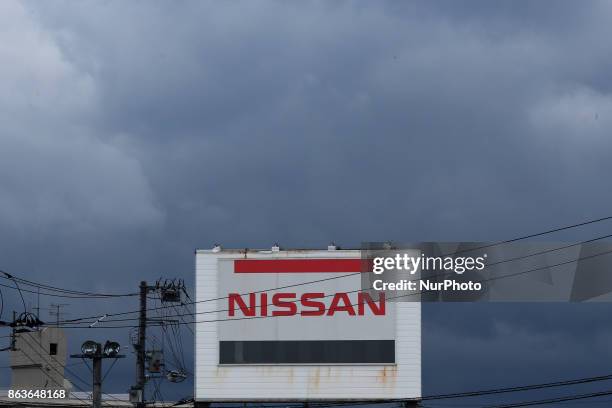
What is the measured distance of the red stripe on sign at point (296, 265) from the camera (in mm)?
62750

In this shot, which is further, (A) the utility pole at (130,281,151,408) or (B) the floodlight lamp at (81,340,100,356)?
(A) the utility pole at (130,281,151,408)

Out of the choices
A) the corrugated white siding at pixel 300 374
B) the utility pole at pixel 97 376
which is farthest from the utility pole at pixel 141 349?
the utility pole at pixel 97 376

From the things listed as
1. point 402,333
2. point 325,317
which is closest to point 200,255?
point 325,317

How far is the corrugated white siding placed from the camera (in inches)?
2470

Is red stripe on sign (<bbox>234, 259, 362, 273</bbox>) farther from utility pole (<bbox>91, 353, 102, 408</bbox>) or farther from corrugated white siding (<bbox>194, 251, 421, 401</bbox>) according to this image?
utility pole (<bbox>91, 353, 102, 408</bbox>)

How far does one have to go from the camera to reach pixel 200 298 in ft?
208

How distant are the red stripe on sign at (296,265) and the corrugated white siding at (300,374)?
298 mm

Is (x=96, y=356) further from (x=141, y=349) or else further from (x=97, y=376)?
(x=141, y=349)

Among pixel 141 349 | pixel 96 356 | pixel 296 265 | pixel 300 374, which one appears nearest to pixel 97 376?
pixel 96 356

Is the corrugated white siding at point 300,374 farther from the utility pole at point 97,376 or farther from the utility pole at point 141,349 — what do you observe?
the utility pole at point 97,376

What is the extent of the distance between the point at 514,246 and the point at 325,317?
9.94 m

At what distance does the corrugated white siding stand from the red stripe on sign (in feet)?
0.98

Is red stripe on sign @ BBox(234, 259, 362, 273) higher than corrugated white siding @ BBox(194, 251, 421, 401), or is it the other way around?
red stripe on sign @ BBox(234, 259, 362, 273)

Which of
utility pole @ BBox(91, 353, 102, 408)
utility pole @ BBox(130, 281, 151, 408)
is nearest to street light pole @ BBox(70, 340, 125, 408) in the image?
utility pole @ BBox(91, 353, 102, 408)
